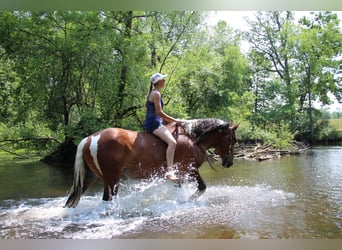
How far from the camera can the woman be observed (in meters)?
2.97

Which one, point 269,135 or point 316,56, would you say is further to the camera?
point 269,135

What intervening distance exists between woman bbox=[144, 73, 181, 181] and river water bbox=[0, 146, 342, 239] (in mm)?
202

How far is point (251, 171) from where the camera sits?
378 centimetres

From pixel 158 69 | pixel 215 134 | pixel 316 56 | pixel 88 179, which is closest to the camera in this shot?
pixel 88 179

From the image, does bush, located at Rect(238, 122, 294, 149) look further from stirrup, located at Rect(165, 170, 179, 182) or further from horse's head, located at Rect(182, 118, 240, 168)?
stirrup, located at Rect(165, 170, 179, 182)

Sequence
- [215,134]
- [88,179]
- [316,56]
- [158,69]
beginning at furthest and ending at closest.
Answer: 1. [158,69]
2. [316,56]
3. [215,134]
4. [88,179]

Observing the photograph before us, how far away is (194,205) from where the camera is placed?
9.91ft

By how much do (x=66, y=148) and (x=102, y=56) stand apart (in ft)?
3.48

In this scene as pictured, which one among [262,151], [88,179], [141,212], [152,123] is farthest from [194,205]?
[262,151]

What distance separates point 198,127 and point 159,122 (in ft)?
1.26

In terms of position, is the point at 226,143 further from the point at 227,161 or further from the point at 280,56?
the point at 280,56

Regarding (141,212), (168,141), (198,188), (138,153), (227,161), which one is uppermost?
(168,141)

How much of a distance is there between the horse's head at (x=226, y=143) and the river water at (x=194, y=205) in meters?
0.28

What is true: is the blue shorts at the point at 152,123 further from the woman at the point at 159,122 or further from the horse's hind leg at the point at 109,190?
the horse's hind leg at the point at 109,190
